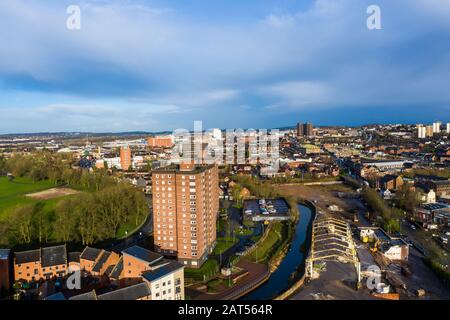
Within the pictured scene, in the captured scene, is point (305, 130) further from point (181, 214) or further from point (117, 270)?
point (117, 270)

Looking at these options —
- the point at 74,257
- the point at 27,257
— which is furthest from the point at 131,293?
the point at 27,257

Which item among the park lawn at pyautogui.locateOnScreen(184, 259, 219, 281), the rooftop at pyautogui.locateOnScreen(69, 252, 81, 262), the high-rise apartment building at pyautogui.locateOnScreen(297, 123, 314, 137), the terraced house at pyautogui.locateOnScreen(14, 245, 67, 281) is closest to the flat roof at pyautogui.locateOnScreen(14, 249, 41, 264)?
the terraced house at pyautogui.locateOnScreen(14, 245, 67, 281)

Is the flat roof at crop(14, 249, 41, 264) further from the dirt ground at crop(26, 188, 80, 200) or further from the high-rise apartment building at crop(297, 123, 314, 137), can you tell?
the high-rise apartment building at crop(297, 123, 314, 137)

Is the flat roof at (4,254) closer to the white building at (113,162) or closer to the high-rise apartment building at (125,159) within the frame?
the high-rise apartment building at (125,159)

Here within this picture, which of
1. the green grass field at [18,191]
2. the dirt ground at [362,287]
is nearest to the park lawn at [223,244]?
the dirt ground at [362,287]
